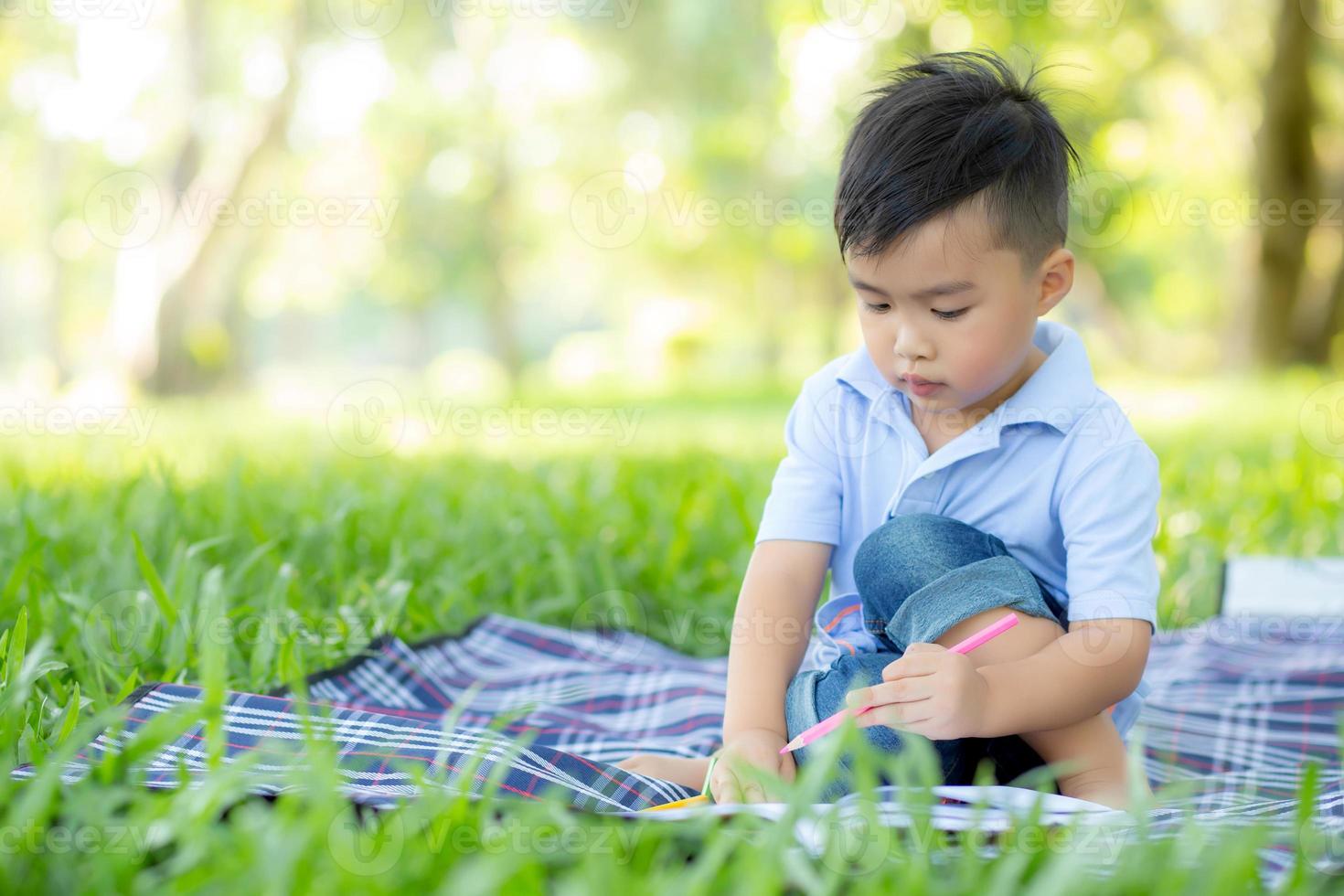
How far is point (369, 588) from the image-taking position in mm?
1943

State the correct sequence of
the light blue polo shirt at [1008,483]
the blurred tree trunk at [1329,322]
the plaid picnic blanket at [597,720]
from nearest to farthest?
the plaid picnic blanket at [597,720]
the light blue polo shirt at [1008,483]
the blurred tree trunk at [1329,322]

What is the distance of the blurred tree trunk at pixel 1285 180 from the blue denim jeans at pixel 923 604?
7.34 m

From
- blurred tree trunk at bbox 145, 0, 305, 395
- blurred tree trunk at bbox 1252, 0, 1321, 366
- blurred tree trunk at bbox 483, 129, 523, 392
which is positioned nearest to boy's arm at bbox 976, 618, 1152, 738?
blurred tree trunk at bbox 145, 0, 305, 395

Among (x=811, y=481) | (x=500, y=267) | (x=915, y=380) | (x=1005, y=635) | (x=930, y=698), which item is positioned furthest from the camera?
(x=500, y=267)

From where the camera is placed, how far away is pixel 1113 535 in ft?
4.29

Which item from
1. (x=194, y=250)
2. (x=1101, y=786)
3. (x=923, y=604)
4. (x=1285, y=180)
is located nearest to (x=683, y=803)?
(x=923, y=604)

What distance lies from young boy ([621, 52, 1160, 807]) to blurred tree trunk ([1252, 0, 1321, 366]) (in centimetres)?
710

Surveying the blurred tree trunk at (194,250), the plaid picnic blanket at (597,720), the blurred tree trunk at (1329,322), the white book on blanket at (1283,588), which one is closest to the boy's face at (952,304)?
the plaid picnic blanket at (597,720)

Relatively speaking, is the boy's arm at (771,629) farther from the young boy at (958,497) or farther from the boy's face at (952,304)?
the boy's face at (952,304)

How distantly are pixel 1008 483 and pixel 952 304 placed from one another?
26 cm

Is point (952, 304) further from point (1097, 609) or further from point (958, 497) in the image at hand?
point (1097, 609)

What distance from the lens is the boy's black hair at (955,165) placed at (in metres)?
1.27

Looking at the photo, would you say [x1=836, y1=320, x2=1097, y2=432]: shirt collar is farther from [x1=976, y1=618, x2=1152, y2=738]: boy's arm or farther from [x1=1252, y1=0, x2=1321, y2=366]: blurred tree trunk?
[x1=1252, y1=0, x2=1321, y2=366]: blurred tree trunk

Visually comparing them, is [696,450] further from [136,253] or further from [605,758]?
[136,253]
